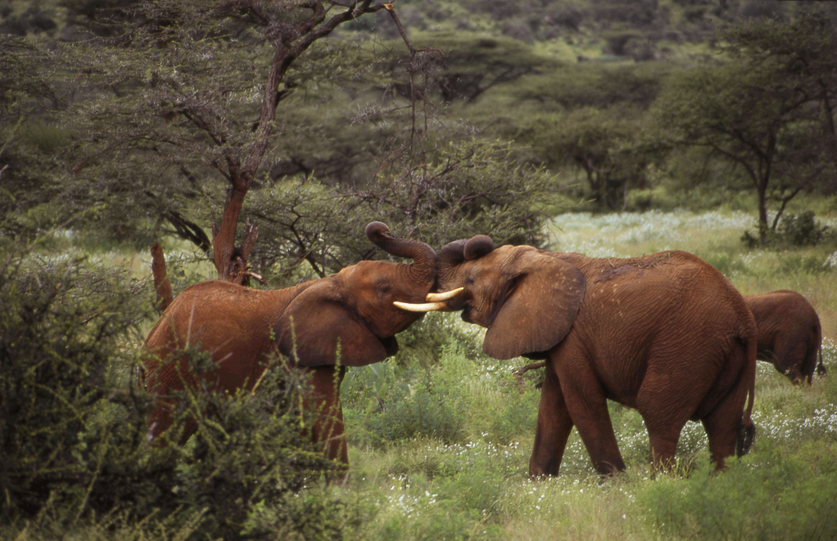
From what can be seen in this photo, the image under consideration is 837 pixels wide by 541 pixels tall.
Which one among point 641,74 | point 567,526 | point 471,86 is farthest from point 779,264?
point 641,74

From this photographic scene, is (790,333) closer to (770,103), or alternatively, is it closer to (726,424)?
(726,424)

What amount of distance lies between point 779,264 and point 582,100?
83.4ft

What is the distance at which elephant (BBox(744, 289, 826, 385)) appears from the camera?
7.22 meters

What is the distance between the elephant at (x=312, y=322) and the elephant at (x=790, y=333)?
174 inches

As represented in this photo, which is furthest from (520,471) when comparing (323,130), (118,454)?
(323,130)

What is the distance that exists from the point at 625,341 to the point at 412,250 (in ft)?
4.92

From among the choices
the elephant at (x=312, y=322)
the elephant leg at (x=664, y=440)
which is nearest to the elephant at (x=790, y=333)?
the elephant leg at (x=664, y=440)

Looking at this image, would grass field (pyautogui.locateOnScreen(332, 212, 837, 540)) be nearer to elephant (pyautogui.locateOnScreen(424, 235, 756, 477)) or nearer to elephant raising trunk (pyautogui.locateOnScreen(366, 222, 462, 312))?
elephant (pyautogui.locateOnScreen(424, 235, 756, 477))

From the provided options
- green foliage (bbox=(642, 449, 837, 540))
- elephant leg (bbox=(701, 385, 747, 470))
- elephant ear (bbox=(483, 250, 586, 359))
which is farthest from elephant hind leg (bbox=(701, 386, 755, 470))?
elephant ear (bbox=(483, 250, 586, 359))

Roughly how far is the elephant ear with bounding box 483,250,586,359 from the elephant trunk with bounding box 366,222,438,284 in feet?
1.90

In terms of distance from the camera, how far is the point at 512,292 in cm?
494

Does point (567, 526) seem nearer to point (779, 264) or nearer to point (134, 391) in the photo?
point (134, 391)

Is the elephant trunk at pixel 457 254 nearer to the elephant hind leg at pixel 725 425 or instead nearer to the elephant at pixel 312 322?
the elephant at pixel 312 322

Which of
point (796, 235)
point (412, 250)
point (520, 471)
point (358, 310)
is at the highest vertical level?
point (412, 250)
